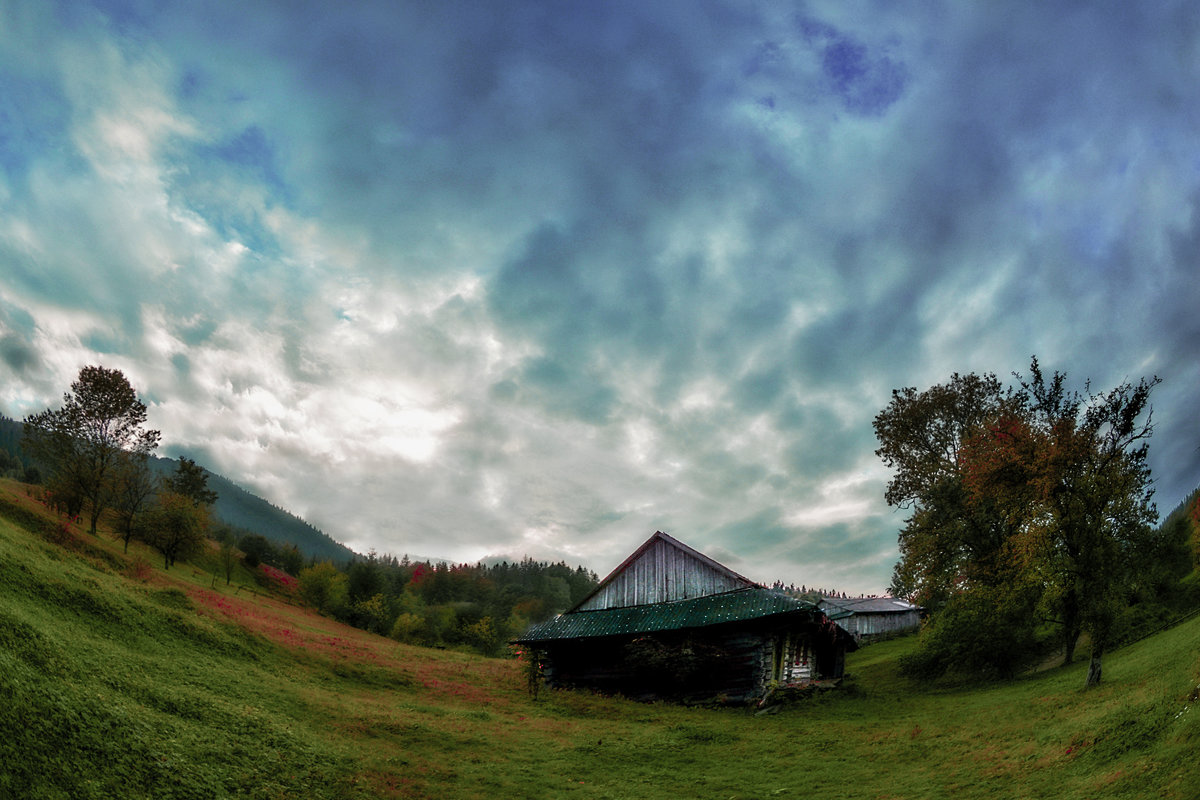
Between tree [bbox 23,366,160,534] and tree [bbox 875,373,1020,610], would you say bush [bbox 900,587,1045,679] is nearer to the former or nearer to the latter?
tree [bbox 875,373,1020,610]

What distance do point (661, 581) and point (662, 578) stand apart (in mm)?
167

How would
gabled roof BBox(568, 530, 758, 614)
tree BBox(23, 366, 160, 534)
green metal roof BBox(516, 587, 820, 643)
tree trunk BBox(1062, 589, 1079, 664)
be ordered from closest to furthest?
tree trunk BBox(1062, 589, 1079, 664), green metal roof BBox(516, 587, 820, 643), gabled roof BBox(568, 530, 758, 614), tree BBox(23, 366, 160, 534)

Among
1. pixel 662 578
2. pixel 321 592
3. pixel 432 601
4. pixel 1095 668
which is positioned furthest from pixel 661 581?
pixel 432 601

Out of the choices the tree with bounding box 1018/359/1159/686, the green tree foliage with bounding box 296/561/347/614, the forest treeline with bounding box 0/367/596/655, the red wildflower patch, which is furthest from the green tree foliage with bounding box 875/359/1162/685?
the red wildflower patch

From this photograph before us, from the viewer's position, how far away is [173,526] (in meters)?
49.8

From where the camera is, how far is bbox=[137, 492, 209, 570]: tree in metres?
49.2

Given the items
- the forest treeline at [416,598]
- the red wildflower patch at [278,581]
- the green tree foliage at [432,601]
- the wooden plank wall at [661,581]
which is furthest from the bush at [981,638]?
the red wildflower patch at [278,581]

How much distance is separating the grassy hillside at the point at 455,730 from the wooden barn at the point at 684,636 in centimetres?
215

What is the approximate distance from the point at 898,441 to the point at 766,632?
1631 cm

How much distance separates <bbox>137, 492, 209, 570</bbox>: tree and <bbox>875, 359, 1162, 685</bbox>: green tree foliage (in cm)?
5824

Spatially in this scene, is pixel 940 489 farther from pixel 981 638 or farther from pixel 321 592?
pixel 321 592

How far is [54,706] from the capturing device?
27.9 ft

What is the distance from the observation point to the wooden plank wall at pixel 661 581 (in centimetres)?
2800

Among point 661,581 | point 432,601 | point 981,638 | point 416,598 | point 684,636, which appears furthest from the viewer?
point 432,601
